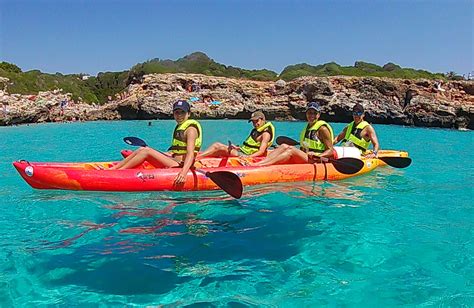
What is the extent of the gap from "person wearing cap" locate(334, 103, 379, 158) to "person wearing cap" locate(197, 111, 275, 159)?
1.66 meters

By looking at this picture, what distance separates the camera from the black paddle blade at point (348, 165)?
754cm

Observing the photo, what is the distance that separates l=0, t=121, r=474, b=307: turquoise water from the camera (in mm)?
3465

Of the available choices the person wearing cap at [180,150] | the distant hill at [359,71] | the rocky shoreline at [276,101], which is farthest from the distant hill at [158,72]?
the person wearing cap at [180,150]

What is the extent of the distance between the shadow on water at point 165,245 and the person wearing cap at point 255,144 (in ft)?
6.37

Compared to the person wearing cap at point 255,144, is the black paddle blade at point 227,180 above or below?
below

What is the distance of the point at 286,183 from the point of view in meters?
7.18

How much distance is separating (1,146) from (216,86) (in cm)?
2449

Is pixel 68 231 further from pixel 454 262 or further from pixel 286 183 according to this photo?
pixel 454 262

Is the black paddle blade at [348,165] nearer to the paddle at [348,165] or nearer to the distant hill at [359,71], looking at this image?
the paddle at [348,165]

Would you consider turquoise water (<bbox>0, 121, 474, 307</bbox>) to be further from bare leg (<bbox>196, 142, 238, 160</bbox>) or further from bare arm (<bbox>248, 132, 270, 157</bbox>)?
bare leg (<bbox>196, 142, 238, 160</bbox>)

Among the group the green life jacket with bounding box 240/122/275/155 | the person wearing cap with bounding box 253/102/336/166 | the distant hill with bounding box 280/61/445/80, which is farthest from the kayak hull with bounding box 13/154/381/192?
the distant hill with bounding box 280/61/445/80

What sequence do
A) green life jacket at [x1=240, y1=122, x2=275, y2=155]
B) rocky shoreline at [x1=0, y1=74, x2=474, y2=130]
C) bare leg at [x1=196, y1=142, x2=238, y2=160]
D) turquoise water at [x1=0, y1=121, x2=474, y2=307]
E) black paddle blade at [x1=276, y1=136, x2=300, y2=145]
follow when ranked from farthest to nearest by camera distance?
rocky shoreline at [x1=0, y1=74, x2=474, y2=130]
black paddle blade at [x1=276, y1=136, x2=300, y2=145]
green life jacket at [x1=240, y1=122, x2=275, y2=155]
bare leg at [x1=196, y1=142, x2=238, y2=160]
turquoise water at [x1=0, y1=121, x2=474, y2=307]

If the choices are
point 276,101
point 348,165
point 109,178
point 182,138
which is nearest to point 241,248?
point 182,138

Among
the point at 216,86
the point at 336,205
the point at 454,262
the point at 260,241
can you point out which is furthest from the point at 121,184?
the point at 216,86
